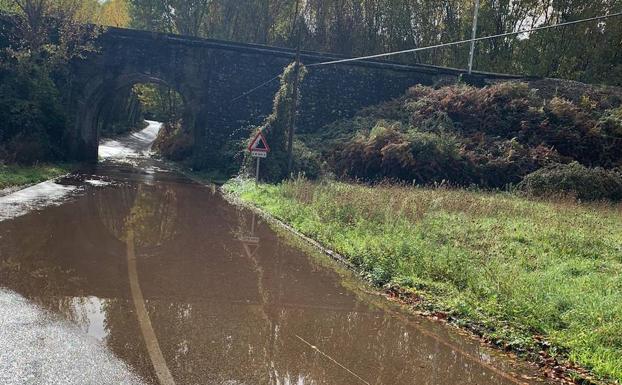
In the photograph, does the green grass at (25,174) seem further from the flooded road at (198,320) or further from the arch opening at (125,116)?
the arch opening at (125,116)

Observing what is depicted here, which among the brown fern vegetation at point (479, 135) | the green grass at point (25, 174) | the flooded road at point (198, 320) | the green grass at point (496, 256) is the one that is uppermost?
the brown fern vegetation at point (479, 135)

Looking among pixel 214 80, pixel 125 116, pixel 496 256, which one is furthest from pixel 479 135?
pixel 125 116

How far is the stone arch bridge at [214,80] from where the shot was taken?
2752 cm

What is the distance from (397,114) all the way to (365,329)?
924 inches

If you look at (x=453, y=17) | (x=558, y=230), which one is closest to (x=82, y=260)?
(x=558, y=230)

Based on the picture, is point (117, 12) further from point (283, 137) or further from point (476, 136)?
point (476, 136)

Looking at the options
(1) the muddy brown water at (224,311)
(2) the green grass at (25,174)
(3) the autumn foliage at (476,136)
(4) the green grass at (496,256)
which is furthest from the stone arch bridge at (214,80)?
(1) the muddy brown water at (224,311)

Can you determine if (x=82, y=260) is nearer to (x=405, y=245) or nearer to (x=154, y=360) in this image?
(x=154, y=360)

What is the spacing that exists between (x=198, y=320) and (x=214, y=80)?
24365 millimetres

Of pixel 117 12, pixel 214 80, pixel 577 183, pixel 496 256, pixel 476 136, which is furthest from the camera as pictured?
pixel 117 12

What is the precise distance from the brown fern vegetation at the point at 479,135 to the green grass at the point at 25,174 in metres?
12.3

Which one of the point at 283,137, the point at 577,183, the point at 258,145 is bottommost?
the point at 577,183

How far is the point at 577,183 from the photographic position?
21156 millimetres

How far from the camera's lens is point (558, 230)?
11422 mm
